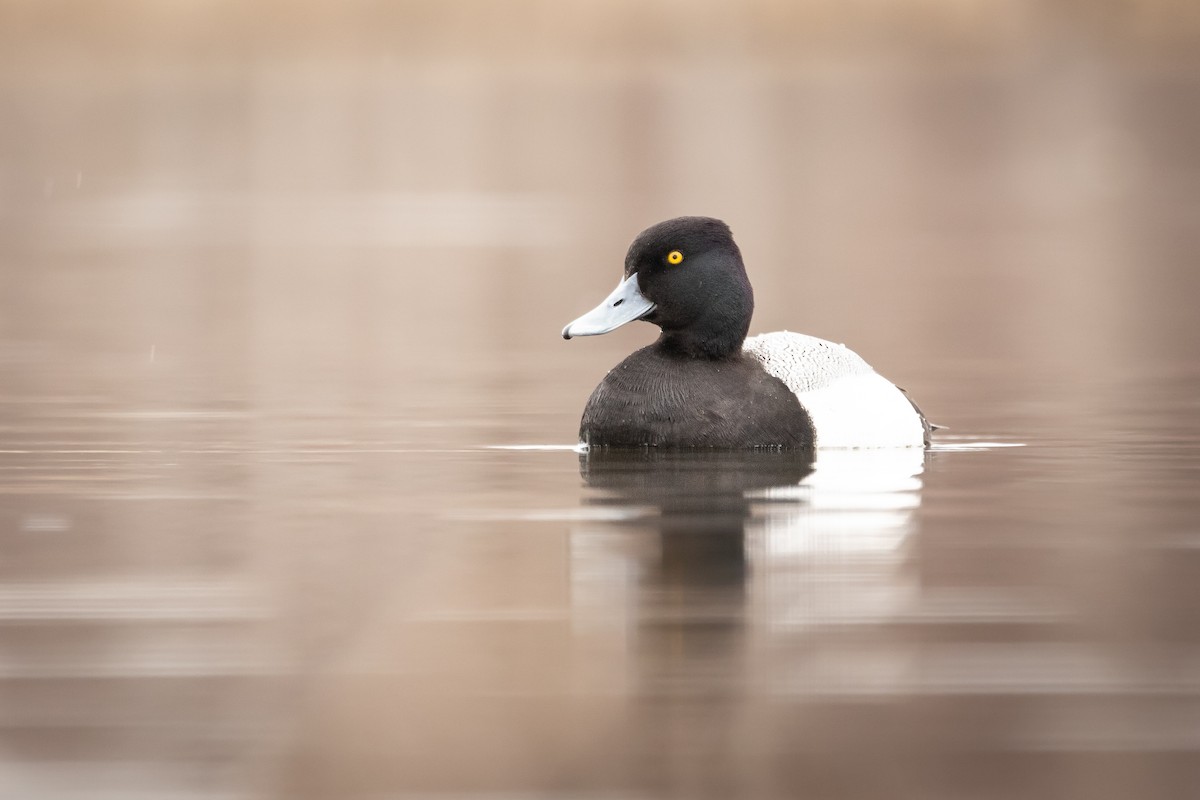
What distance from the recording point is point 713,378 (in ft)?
33.3

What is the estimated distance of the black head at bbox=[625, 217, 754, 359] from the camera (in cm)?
1038

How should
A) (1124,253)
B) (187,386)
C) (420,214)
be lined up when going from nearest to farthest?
(187,386) → (1124,253) → (420,214)

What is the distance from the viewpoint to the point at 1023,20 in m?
113

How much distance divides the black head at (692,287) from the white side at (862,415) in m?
0.51

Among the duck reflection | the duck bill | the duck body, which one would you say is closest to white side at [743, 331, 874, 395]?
the duck body

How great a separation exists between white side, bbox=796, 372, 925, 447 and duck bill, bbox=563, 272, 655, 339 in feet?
2.89

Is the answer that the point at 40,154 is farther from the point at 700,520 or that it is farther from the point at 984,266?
the point at 700,520

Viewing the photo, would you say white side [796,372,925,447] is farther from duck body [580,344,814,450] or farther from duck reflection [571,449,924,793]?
duck reflection [571,449,924,793]

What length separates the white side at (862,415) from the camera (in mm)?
10211

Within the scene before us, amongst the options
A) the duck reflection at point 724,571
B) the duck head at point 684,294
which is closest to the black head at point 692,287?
the duck head at point 684,294

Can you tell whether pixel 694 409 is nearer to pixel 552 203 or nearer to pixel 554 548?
pixel 554 548

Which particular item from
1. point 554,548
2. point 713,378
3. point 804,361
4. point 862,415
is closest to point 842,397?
point 862,415

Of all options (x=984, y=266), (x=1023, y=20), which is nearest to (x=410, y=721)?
(x=984, y=266)

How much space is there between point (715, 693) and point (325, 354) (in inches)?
437
